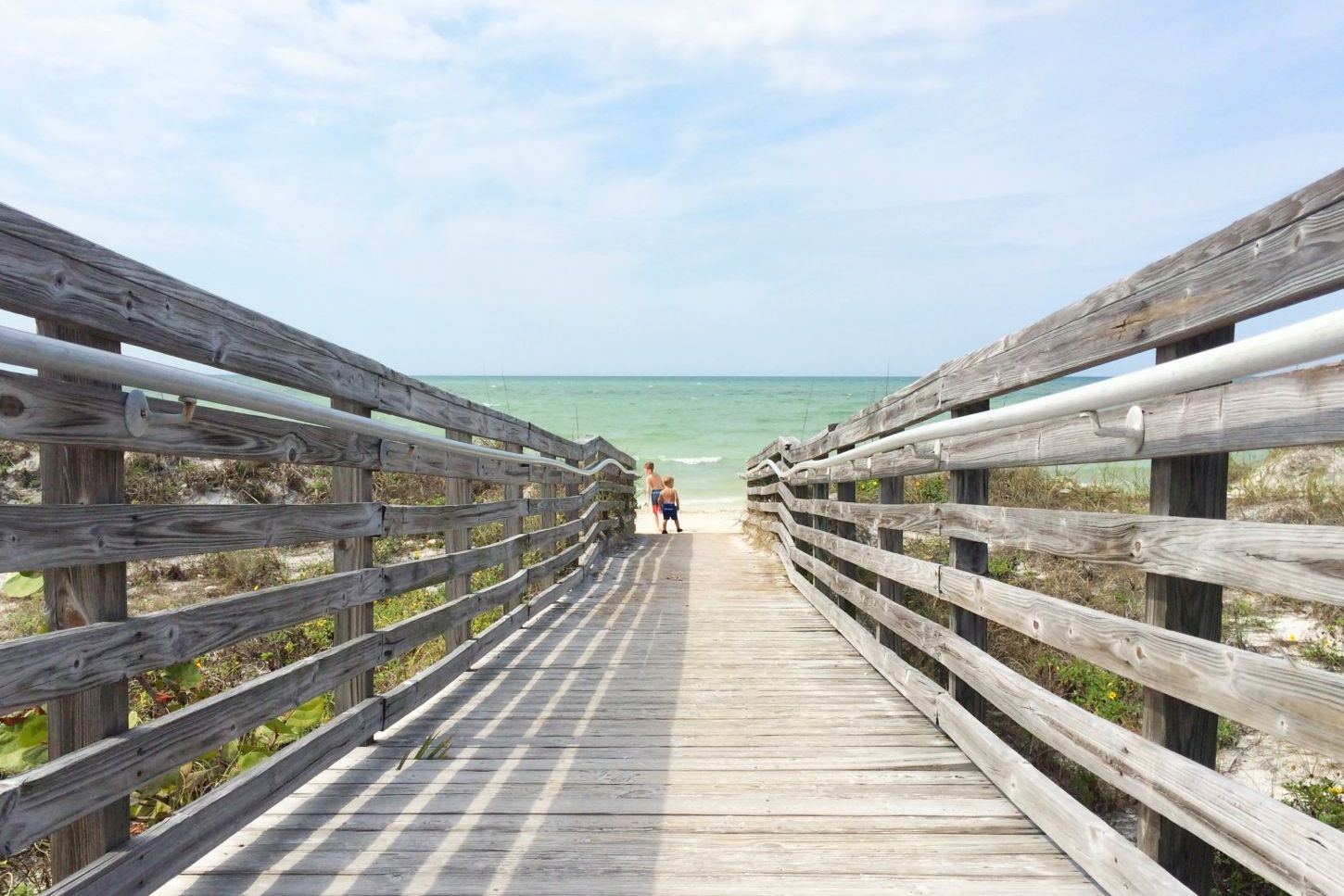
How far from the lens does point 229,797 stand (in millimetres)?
2455

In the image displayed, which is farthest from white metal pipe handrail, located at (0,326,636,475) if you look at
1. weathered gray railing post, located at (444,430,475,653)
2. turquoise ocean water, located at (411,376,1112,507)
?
turquoise ocean water, located at (411,376,1112,507)

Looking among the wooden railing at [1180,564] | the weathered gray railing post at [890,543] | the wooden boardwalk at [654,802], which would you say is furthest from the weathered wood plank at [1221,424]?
the weathered gray railing post at [890,543]

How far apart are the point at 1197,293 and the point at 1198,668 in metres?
0.76

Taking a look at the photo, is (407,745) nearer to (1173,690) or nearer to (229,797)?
(229,797)

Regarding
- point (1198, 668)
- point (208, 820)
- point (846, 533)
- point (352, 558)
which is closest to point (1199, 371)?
point (1198, 668)

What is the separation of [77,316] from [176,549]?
595 mm

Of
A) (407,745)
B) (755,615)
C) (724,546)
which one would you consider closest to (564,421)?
(724,546)

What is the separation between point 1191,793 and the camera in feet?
6.05

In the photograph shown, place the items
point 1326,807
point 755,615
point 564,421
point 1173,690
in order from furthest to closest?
1. point 564,421
2. point 755,615
3. point 1326,807
4. point 1173,690

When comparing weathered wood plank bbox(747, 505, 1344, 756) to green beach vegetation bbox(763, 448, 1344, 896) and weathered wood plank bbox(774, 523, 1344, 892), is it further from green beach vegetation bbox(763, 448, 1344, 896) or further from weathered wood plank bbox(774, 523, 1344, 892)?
green beach vegetation bbox(763, 448, 1344, 896)

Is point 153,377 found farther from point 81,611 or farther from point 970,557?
point 970,557

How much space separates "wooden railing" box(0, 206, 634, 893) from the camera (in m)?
1.78

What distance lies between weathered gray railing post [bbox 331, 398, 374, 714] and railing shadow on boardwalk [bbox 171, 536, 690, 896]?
0.83 ft

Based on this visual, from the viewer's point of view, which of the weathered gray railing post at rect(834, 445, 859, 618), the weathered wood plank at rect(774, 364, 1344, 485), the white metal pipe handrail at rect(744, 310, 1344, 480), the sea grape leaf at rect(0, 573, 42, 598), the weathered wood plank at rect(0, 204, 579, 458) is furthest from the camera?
the weathered gray railing post at rect(834, 445, 859, 618)
